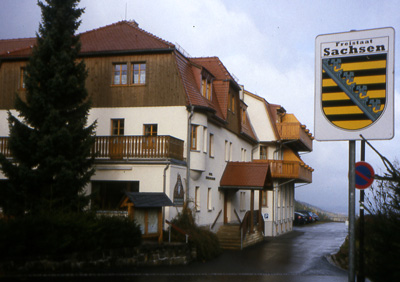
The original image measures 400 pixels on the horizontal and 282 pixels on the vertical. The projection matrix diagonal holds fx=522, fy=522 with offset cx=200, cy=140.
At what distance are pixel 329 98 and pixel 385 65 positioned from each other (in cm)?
58

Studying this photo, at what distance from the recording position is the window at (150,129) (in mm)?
25120

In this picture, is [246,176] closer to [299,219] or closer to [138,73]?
[138,73]

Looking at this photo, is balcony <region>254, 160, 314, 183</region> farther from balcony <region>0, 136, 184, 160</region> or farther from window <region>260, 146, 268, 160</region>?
balcony <region>0, 136, 184, 160</region>

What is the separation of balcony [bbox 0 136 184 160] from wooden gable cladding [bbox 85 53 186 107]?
95.2 inches

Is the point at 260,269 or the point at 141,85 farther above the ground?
the point at 141,85

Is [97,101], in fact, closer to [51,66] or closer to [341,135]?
[51,66]

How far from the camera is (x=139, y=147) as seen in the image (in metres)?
22.9

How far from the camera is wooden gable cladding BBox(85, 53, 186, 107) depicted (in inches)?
973

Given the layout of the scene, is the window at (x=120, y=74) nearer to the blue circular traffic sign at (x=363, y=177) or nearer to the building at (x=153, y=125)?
the building at (x=153, y=125)

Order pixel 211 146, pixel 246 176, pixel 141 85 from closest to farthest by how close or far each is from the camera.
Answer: pixel 141 85
pixel 211 146
pixel 246 176

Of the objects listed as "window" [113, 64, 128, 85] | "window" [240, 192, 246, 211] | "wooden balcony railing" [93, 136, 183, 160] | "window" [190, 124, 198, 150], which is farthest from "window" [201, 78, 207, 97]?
"window" [240, 192, 246, 211]

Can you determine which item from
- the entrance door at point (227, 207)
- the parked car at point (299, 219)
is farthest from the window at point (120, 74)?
the parked car at point (299, 219)

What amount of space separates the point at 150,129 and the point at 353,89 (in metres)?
20.7

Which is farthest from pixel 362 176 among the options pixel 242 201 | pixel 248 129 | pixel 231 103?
pixel 248 129
